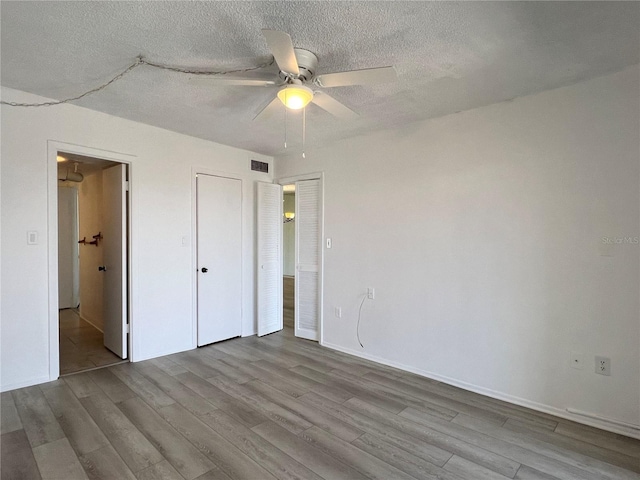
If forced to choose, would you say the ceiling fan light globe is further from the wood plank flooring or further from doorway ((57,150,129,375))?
doorway ((57,150,129,375))

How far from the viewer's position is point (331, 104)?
224cm

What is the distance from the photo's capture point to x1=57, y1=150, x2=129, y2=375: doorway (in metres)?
3.49

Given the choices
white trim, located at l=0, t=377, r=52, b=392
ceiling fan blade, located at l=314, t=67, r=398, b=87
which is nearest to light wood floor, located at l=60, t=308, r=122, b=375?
white trim, located at l=0, t=377, r=52, b=392

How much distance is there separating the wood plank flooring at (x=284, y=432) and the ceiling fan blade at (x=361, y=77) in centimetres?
228

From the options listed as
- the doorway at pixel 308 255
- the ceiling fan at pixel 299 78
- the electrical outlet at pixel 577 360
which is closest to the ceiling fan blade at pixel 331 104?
the ceiling fan at pixel 299 78

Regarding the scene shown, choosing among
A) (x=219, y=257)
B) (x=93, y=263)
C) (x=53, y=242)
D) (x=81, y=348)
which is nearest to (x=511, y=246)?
(x=219, y=257)

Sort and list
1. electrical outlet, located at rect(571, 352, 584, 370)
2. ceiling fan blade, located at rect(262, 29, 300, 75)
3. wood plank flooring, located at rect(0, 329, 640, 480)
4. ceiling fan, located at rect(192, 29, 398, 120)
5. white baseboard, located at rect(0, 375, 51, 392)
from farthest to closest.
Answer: white baseboard, located at rect(0, 375, 51, 392) < electrical outlet, located at rect(571, 352, 584, 370) < wood plank flooring, located at rect(0, 329, 640, 480) < ceiling fan, located at rect(192, 29, 398, 120) < ceiling fan blade, located at rect(262, 29, 300, 75)

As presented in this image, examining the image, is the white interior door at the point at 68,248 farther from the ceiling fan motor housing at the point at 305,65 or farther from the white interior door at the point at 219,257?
the ceiling fan motor housing at the point at 305,65

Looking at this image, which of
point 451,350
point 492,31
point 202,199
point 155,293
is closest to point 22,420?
point 155,293

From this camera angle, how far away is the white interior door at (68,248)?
19.2 feet

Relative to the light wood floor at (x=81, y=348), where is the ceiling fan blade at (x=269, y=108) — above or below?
above

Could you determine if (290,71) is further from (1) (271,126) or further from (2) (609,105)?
(2) (609,105)

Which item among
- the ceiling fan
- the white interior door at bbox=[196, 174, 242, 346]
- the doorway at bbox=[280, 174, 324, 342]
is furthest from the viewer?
the doorway at bbox=[280, 174, 324, 342]

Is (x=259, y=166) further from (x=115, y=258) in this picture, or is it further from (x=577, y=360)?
(x=577, y=360)
